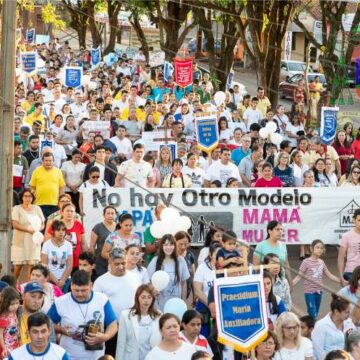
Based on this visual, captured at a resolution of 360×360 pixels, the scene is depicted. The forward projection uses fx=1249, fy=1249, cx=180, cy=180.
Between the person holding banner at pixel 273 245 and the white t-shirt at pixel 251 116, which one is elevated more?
the white t-shirt at pixel 251 116

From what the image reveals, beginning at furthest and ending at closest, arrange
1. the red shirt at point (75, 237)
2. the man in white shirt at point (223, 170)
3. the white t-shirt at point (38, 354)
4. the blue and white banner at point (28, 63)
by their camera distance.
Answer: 1. the blue and white banner at point (28, 63)
2. the man in white shirt at point (223, 170)
3. the red shirt at point (75, 237)
4. the white t-shirt at point (38, 354)

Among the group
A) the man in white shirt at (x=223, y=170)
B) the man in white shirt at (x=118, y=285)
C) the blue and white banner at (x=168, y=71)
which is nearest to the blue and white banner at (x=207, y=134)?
the man in white shirt at (x=223, y=170)

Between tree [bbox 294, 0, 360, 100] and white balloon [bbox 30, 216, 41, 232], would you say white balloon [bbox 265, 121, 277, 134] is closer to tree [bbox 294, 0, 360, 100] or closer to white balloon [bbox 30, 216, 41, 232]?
white balloon [bbox 30, 216, 41, 232]

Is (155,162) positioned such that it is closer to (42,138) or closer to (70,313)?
(42,138)

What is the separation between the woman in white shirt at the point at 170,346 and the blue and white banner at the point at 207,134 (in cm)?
1014

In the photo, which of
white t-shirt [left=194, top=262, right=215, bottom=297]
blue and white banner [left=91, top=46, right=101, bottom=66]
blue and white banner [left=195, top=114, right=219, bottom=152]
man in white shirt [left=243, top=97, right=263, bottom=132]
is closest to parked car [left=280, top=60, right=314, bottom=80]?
blue and white banner [left=91, top=46, right=101, bottom=66]

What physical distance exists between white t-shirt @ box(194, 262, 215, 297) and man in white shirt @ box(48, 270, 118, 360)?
1891 millimetres

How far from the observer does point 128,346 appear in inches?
410

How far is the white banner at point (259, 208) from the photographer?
16438mm

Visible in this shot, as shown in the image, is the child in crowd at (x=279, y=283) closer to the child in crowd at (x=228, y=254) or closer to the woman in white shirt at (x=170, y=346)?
the child in crowd at (x=228, y=254)

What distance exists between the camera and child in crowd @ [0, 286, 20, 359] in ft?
32.9

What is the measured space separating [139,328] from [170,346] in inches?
26.8

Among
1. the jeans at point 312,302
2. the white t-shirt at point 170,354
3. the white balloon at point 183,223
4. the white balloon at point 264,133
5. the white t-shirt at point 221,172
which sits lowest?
the jeans at point 312,302

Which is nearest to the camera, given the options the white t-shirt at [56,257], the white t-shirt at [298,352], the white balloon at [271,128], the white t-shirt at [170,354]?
the white t-shirt at [170,354]
